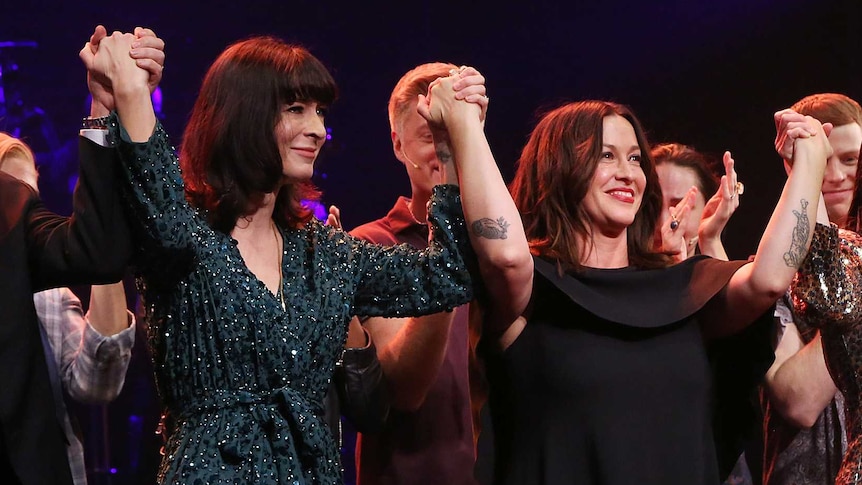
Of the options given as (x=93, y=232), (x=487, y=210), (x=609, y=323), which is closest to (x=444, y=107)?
(x=487, y=210)

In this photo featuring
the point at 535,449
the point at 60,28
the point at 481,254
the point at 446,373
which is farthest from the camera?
the point at 60,28

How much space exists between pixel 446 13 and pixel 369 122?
0.54 meters

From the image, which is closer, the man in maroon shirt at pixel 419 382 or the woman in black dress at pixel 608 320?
the woman in black dress at pixel 608 320

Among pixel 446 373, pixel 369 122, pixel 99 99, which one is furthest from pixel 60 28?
pixel 99 99

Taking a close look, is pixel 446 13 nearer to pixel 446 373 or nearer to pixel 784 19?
pixel 784 19

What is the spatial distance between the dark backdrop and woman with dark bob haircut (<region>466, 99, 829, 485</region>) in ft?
6.91

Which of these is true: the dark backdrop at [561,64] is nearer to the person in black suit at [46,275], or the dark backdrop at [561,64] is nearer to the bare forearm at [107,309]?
the bare forearm at [107,309]

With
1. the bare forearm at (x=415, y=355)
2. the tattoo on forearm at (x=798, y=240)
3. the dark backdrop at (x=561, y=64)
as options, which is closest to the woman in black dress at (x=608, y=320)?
the tattoo on forearm at (x=798, y=240)

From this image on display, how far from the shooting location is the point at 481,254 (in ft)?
7.13

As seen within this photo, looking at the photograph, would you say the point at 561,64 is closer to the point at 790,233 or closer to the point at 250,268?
the point at 790,233

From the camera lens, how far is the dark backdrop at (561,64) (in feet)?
14.8

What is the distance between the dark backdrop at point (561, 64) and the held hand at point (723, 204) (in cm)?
181

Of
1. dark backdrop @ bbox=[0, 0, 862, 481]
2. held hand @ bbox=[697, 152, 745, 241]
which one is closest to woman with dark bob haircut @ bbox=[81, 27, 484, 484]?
held hand @ bbox=[697, 152, 745, 241]

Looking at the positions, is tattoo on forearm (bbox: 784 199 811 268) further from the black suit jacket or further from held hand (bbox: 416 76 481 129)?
the black suit jacket
